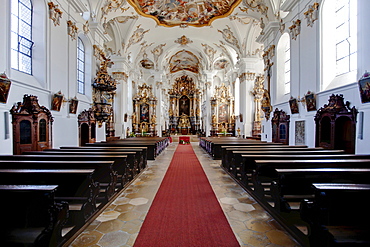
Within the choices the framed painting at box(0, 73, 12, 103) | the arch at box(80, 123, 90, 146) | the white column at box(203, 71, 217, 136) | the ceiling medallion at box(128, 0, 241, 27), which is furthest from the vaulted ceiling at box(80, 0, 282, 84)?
the framed painting at box(0, 73, 12, 103)

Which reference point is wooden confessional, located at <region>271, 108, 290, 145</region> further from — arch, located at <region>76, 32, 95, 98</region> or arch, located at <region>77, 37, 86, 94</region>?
arch, located at <region>77, 37, 86, 94</region>

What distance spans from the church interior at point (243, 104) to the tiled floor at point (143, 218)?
0.9 inches

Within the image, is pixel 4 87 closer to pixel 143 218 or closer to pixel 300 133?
pixel 143 218

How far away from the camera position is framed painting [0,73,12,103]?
16.3ft

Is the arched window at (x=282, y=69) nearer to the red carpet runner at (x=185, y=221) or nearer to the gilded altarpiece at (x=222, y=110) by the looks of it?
the red carpet runner at (x=185, y=221)

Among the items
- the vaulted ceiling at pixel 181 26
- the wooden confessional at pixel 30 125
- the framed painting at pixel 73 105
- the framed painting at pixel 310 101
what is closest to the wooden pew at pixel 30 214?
the wooden confessional at pixel 30 125

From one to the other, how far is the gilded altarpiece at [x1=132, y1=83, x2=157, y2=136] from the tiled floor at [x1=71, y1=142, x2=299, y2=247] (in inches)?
670

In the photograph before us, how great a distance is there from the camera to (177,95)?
32.4 m

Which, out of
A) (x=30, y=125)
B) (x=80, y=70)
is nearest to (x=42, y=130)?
(x=30, y=125)

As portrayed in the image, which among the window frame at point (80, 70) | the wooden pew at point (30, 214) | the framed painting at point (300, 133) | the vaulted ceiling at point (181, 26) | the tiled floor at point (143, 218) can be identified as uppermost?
→ the vaulted ceiling at point (181, 26)

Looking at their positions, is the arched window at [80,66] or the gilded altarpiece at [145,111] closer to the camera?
the arched window at [80,66]

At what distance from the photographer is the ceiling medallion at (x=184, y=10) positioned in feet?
42.6

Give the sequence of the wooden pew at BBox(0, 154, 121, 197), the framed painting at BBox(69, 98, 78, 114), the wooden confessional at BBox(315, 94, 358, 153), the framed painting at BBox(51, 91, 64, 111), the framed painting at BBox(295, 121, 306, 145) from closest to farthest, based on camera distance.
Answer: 1. the wooden pew at BBox(0, 154, 121, 197)
2. the wooden confessional at BBox(315, 94, 358, 153)
3. the framed painting at BBox(51, 91, 64, 111)
4. the framed painting at BBox(295, 121, 306, 145)
5. the framed painting at BBox(69, 98, 78, 114)

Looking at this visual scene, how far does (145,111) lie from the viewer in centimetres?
2178
